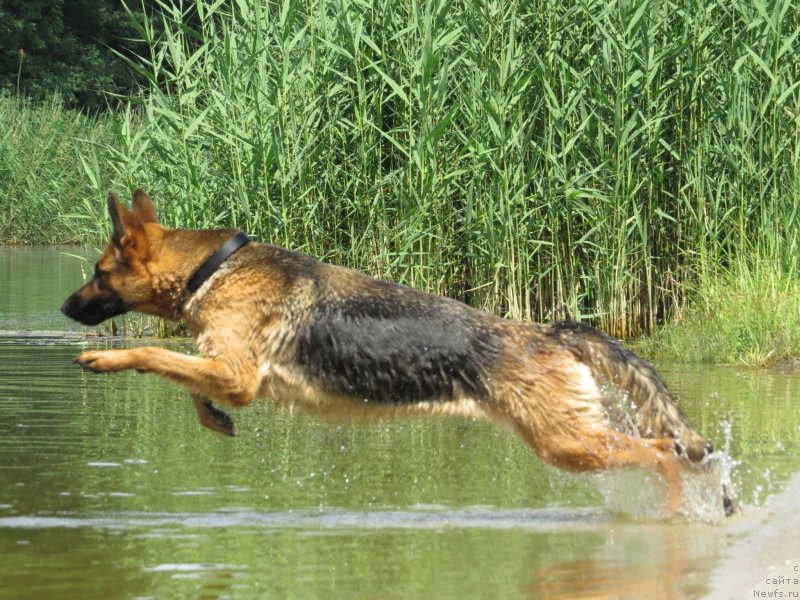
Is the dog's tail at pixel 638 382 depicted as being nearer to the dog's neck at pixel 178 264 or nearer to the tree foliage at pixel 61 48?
the dog's neck at pixel 178 264

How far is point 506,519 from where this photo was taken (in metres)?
6.55

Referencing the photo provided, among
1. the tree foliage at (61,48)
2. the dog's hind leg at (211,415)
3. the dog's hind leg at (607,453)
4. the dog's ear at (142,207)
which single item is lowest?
the dog's hind leg at (607,453)

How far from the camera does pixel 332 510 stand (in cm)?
670

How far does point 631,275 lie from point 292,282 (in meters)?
6.31

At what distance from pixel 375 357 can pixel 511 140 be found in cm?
587

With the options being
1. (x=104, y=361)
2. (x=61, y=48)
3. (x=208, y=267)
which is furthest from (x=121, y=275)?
(x=61, y=48)

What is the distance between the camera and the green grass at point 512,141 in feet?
40.5

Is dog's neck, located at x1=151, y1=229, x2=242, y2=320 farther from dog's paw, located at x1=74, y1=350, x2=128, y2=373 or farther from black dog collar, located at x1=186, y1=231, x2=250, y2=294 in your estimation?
dog's paw, located at x1=74, y1=350, x2=128, y2=373

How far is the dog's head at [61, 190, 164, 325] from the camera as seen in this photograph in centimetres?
729

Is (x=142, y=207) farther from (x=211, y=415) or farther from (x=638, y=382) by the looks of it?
(x=638, y=382)

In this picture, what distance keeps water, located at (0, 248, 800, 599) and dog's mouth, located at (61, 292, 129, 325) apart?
32.7 inches

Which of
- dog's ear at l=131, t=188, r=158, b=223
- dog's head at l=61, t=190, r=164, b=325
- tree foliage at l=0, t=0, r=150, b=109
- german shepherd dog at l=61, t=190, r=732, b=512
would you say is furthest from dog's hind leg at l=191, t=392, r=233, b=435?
tree foliage at l=0, t=0, r=150, b=109

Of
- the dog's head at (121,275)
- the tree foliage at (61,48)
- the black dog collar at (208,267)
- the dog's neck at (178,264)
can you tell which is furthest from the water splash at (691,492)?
the tree foliage at (61,48)

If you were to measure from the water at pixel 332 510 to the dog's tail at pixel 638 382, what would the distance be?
0.26m
